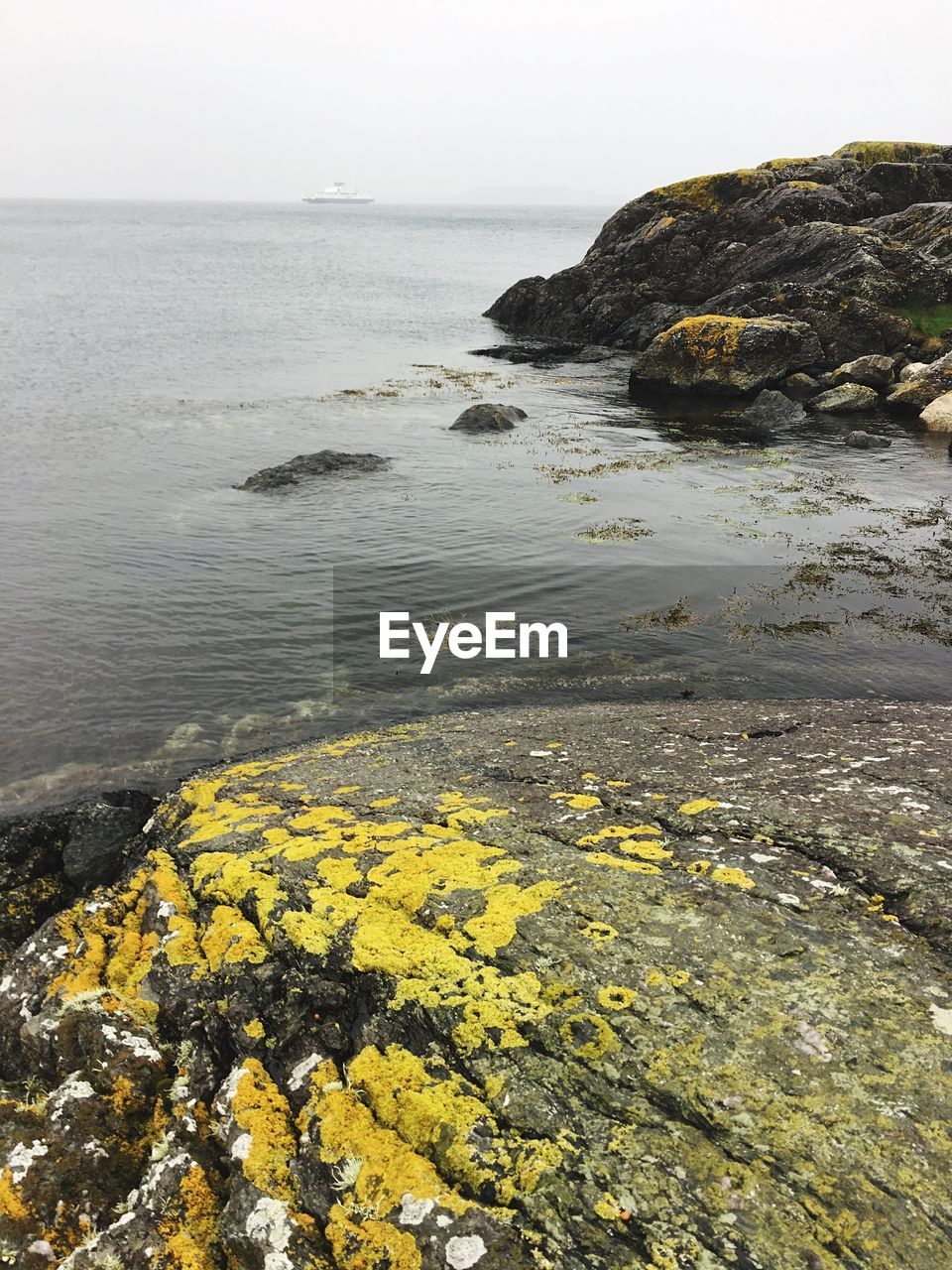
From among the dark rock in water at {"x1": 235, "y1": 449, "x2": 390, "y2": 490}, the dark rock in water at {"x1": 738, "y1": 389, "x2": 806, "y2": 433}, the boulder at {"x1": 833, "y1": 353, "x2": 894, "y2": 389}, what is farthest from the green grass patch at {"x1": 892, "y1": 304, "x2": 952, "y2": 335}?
the dark rock in water at {"x1": 235, "y1": 449, "x2": 390, "y2": 490}

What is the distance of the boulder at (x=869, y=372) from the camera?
4519 centimetres

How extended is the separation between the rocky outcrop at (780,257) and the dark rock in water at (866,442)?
43.4ft

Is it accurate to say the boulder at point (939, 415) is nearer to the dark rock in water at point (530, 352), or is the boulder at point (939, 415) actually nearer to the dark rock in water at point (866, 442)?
the dark rock in water at point (866, 442)

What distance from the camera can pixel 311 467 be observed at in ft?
109

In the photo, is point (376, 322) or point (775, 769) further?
point (376, 322)

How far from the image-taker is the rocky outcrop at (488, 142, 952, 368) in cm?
4975

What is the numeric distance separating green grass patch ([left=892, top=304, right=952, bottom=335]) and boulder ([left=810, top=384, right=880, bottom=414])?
10.1 meters

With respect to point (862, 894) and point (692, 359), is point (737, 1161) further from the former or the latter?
point (692, 359)

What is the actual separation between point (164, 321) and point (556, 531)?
65.6 m

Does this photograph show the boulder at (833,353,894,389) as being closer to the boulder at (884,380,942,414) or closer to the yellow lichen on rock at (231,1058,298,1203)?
the boulder at (884,380,942,414)

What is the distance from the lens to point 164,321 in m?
73.9

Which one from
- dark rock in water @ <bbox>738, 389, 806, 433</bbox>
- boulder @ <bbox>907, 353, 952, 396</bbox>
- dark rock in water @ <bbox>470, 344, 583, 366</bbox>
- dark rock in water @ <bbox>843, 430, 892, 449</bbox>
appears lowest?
dark rock in water @ <bbox>843, 430, 892, 449</bbox>

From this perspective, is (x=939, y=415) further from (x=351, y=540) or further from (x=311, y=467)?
(x=311, y=467)

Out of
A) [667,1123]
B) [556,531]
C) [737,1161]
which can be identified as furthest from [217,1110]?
[556,531]
